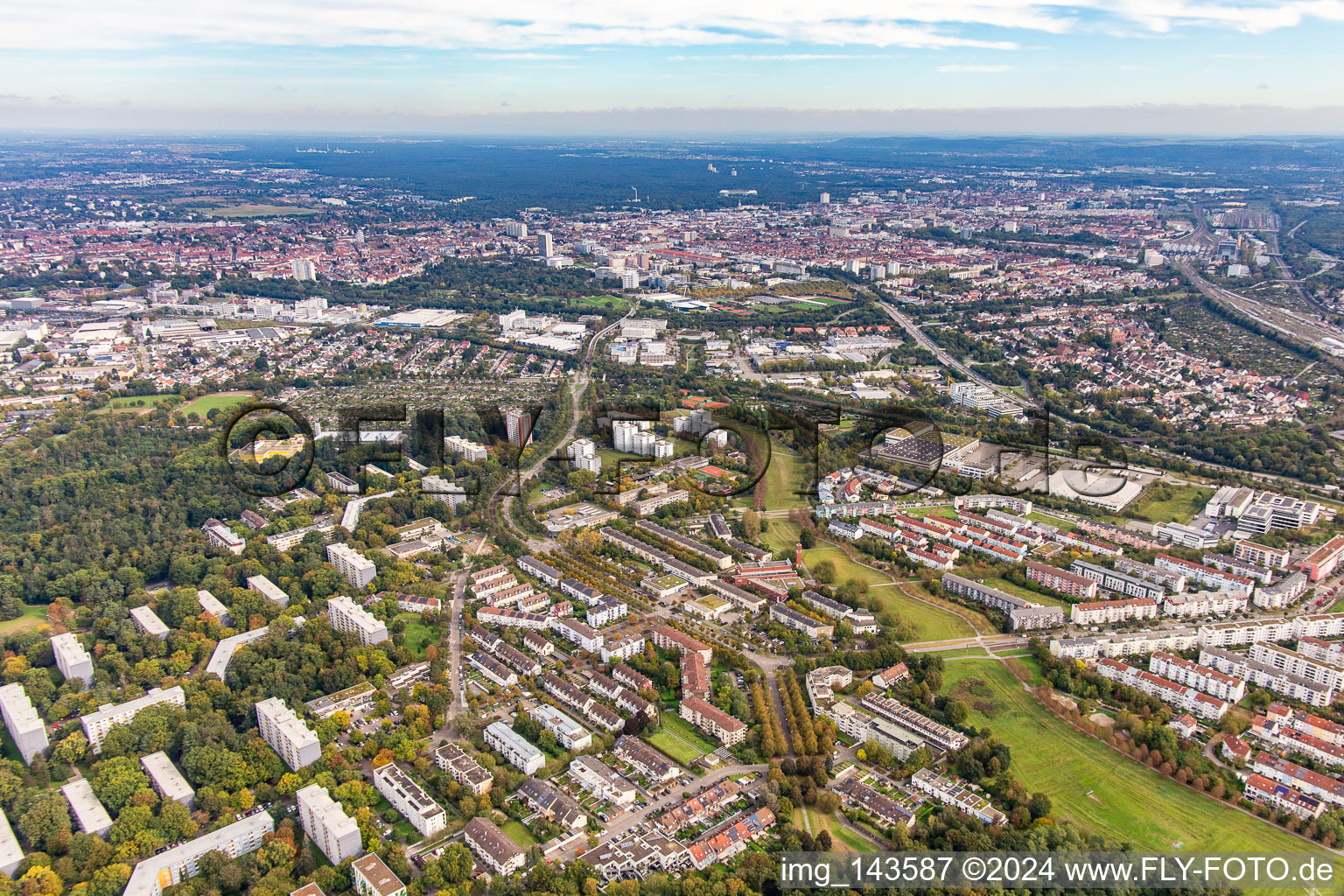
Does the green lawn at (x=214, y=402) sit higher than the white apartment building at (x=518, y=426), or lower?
lower

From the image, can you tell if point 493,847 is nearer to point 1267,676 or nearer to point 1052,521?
point 1267,676

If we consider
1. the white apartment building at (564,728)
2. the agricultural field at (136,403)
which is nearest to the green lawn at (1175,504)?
the white apartment building at (564,728)

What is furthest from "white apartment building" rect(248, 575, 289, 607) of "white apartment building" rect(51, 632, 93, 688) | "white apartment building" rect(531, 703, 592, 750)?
"white apartment building" rect(531, 703, 592, 750)

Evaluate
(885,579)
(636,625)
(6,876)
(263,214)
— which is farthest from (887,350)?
(263,214)

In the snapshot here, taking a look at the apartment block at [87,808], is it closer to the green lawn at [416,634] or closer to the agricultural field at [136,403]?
the green lawn at [416,634]

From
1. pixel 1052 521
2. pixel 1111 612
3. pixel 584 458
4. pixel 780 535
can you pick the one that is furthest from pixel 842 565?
pixel 584 458
